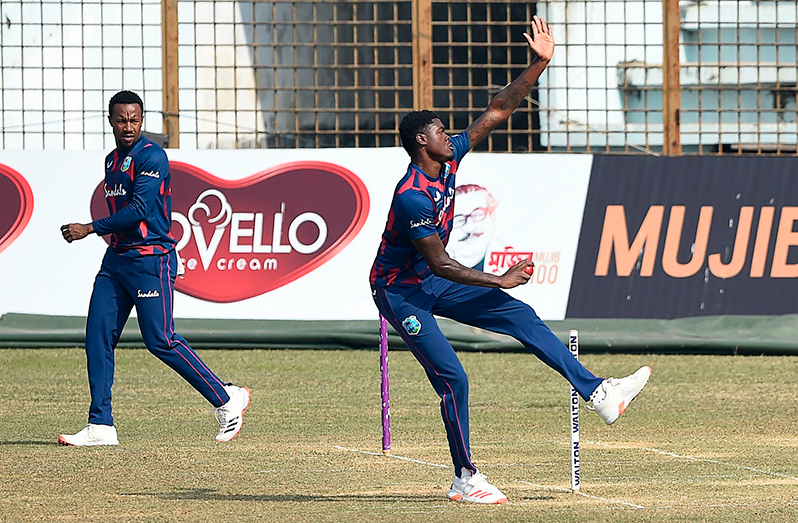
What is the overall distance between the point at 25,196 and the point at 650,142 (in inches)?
302

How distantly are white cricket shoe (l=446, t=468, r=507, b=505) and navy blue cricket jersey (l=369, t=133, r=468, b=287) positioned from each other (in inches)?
39.0

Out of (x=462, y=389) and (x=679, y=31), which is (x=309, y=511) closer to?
(x=462, y=389)

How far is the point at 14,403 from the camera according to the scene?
11578mm

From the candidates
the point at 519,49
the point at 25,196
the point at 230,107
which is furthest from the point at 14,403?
the point at 519,49

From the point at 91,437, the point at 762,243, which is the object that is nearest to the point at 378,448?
the point at 91,437

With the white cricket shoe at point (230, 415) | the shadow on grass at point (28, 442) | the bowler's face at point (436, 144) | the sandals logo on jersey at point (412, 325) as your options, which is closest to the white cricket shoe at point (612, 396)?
the sandals logo on jersey at point (412, 325)

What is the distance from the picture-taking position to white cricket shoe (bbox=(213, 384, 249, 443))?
9117 millimetres

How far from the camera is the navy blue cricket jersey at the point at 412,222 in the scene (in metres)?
7.07

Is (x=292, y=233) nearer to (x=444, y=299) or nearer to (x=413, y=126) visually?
(x=444, y=299)

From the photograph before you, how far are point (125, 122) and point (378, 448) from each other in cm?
255

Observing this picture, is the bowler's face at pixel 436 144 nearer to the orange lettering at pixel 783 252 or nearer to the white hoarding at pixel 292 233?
the white hoarding at pixel 292 233

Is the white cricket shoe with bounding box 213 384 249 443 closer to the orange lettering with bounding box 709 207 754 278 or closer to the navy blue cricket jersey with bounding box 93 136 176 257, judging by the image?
the navy blue cricket jersey with bounding box 93 136 176 257

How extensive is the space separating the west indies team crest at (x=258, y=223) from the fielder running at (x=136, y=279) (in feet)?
20.0

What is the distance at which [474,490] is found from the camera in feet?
23.3
